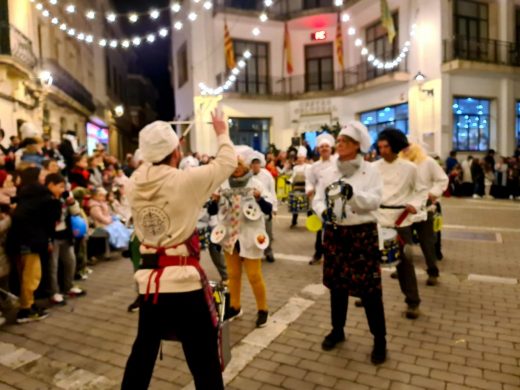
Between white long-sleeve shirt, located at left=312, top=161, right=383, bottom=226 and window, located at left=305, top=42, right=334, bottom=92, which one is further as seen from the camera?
window, located at left=305, top=42, right=334, bottom=92

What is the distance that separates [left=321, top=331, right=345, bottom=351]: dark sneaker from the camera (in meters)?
4.02

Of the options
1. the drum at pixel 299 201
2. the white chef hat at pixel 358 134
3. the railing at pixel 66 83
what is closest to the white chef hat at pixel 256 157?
the white chef hat at pixel 358 134

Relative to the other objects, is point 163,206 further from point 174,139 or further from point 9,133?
point 9,133

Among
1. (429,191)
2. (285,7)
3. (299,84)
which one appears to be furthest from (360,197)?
(285,7)

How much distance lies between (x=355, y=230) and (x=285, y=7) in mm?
23973

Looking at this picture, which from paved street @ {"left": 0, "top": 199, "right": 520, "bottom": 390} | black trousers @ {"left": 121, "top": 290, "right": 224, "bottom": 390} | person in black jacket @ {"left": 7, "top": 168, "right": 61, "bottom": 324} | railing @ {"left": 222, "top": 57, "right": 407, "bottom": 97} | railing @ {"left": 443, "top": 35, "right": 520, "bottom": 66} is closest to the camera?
black trousers @ {"left": 121, "top": 290, "right": 224, "bottom": 390}

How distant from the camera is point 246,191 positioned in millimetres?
Result: 4707

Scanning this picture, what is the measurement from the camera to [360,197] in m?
3.64

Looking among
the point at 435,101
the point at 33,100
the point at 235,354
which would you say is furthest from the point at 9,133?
the point at 435,101

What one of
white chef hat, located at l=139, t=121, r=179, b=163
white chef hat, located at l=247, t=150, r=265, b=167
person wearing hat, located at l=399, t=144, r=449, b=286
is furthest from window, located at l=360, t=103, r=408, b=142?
white chef hat, located at l=139, t=121, r=179, b=163

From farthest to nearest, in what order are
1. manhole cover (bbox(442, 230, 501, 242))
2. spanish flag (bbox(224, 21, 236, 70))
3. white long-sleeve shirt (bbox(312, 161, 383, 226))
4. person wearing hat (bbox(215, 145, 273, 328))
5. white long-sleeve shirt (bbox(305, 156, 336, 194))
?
1. spanish flag (bbox(224, 21, 236, 70))
2. manhole cover (bbox(442, 230, 501, 242))
3. white long-sleeve shirt (bbox(305, 156, 336, 194))
4. person wearing hat (bbox(215, 145, 273, 328))
5. white long-sleeve shirt (bbox(312, 161, 383, 226))

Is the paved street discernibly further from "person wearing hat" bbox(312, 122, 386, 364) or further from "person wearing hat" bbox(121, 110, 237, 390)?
"person wearing hat" bbox(121, 110, 237, 390)

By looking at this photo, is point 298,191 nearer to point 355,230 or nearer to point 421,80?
point 355,230

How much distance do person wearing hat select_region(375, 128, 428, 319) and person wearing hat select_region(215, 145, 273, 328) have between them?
1.26 m
